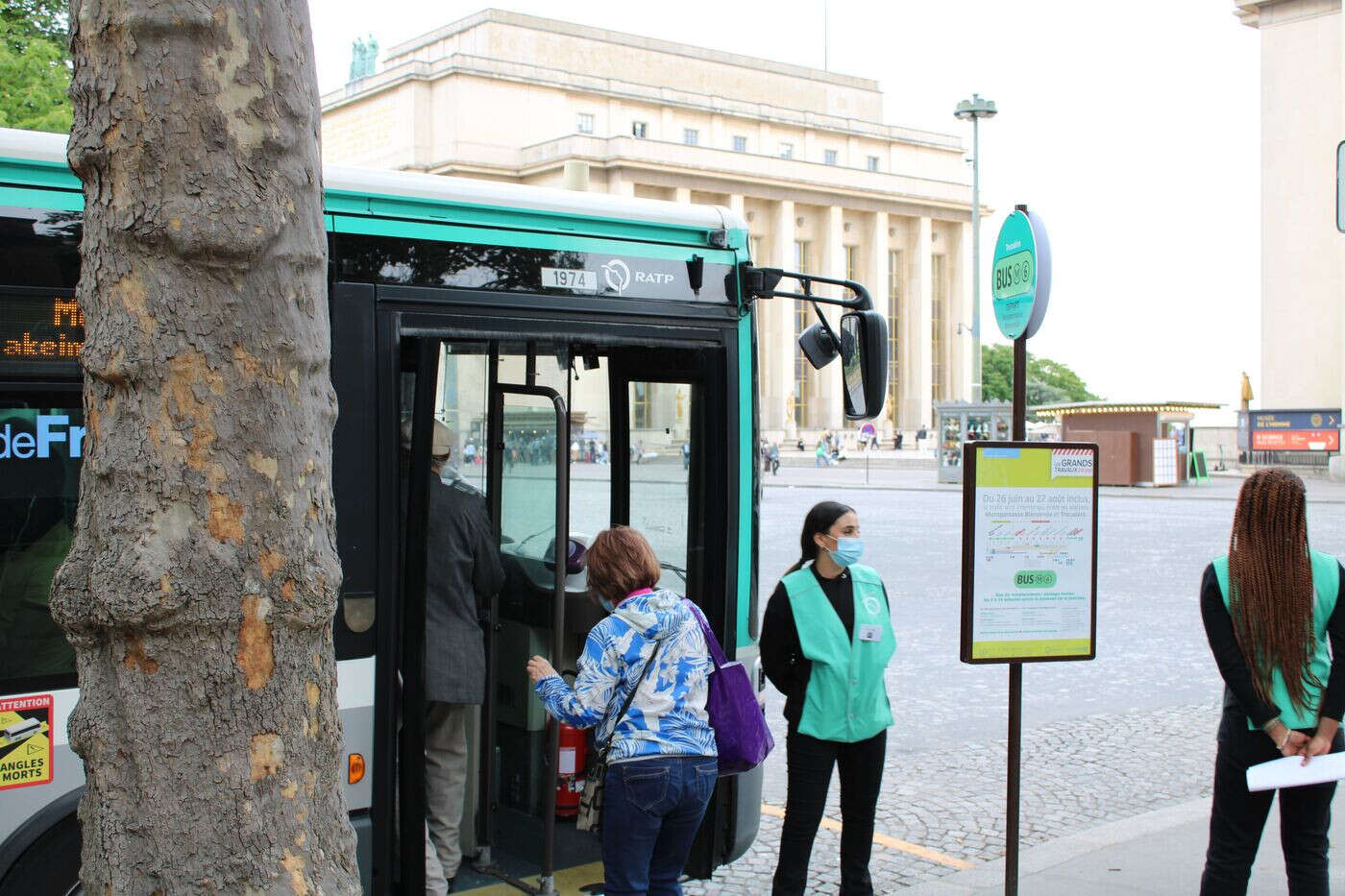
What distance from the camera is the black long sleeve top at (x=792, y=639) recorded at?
5.00 meters

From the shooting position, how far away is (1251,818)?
14.9ft

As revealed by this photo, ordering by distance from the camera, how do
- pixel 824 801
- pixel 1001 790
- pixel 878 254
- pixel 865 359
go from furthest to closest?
pixel 878 254 → pixel 1001 790 → pixel 865 359 → pixel 824 801

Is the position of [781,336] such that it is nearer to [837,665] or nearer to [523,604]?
[523,604]

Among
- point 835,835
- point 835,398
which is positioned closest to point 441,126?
point 835,398

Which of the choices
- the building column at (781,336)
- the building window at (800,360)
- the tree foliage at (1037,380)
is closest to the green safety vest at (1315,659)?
the building column at (781,336)

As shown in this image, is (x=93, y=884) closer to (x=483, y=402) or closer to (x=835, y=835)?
(x=483, y=402)

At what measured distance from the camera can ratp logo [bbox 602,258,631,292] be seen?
17.0 feet

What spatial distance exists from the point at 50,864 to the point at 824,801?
2.56 metres

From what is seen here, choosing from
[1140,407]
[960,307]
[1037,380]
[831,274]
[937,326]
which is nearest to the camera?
[1140,407]

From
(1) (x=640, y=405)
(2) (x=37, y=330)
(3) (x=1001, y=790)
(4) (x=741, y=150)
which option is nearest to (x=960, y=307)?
(4) (x=741, y=150)

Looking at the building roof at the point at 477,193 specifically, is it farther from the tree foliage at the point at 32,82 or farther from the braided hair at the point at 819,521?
the tree foliage at the point at 32,82

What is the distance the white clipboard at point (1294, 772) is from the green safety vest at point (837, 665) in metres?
1.23

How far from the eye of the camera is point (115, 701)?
2.38 meters

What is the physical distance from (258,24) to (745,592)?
136 inches
